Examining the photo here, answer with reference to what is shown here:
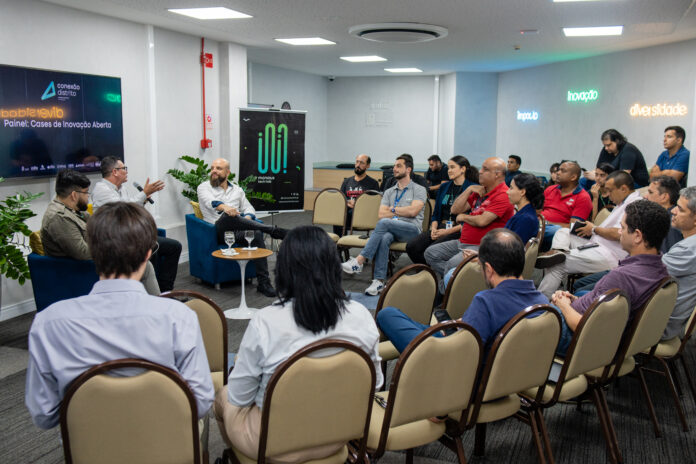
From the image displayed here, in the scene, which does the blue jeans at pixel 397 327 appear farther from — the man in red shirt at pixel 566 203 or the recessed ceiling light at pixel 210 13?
the recessed ceiling light at pixel 210 13

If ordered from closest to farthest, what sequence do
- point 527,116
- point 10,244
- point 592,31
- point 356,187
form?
point 10,244
point 592,31
point 356,187
point 527,116

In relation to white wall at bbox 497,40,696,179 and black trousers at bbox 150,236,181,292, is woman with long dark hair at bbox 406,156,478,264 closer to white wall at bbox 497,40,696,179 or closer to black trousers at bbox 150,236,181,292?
white wall at bbox 497,40,696,179

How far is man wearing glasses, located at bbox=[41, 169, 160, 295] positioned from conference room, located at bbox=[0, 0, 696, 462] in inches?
7.9

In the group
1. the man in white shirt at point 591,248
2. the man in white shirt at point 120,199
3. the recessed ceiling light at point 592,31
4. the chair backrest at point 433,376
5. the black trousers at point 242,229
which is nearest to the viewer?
the chair backrest at point 433,376

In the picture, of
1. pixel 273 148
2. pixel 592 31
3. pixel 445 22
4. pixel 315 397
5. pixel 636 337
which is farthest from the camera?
pixel 273 148

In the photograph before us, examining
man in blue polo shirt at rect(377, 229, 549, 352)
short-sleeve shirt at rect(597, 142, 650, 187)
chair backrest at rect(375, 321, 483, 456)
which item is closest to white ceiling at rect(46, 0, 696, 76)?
short-sleeve shirt at rect(597, 142, 650, 187)

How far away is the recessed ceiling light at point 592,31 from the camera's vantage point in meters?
7.15

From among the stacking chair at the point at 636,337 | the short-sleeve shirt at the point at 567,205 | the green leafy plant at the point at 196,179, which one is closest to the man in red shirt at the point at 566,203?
the short-sleeve shirt at the point at 567,205

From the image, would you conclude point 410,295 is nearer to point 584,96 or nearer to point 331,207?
point 331,207

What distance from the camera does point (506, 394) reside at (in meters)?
2.48

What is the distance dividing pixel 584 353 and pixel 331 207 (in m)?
4.83

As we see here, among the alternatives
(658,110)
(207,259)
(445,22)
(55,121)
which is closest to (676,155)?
(658,110)

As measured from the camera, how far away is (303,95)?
13.3 m

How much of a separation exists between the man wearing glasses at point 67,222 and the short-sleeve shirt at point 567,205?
4.08 metres
